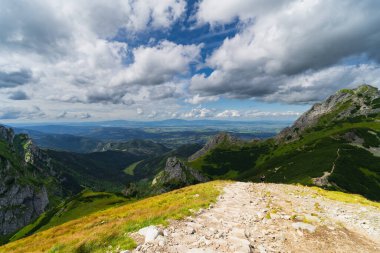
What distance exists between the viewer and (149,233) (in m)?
14.4

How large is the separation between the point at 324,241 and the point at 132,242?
11047 millimetres

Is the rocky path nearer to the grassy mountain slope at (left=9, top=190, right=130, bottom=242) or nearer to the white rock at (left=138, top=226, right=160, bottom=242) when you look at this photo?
the white rock at (left=138, top=226, right=160, bottom=242)

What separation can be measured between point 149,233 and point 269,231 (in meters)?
7.44

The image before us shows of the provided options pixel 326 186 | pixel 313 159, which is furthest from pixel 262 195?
pixel 313 159

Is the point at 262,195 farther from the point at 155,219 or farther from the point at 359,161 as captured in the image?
the point at 359,161

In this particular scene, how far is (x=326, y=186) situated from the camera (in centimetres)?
10794

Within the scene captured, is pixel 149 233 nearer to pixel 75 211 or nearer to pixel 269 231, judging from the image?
pixel 269 231

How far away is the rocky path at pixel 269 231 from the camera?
1380cm

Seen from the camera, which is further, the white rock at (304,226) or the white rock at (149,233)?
the white rock at (304,226)

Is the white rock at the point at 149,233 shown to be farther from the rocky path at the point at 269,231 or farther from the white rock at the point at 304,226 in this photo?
the white rock at the point at 304,226

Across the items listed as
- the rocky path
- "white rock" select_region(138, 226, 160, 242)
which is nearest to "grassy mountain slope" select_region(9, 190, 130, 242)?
the rocky path

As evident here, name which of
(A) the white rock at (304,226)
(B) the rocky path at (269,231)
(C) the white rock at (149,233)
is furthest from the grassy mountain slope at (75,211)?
(A) the white rock at (304,226)

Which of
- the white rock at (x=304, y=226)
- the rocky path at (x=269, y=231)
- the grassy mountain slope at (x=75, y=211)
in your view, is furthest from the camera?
the grassy mountain slope at (x=75, y=211)

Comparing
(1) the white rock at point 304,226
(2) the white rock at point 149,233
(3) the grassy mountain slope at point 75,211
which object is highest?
(2) the white rock at point 149,233
